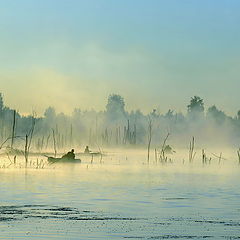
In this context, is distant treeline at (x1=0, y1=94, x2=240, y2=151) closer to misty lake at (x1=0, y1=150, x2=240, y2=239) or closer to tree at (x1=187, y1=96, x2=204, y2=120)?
tree at (x1=187, y1=96, x2=204, y2=120)

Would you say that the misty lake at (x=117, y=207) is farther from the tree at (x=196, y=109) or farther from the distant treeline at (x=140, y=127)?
the tree at (x=196, y=109)

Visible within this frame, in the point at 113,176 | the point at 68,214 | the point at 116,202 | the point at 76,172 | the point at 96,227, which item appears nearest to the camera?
the point at 96,227

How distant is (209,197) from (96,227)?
13.5 metres

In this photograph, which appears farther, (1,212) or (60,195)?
(60,195)

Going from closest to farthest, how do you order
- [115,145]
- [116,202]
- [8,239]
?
[8,239], [116,202], [115,145]

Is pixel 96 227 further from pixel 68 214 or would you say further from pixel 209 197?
pixel 209 197

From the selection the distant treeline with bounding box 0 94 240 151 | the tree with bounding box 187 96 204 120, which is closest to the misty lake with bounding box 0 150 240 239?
the distant treeline with bounding box 0 94 240 151

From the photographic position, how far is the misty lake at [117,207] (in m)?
22.1

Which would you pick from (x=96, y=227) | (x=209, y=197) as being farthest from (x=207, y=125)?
(x=96, y=227)

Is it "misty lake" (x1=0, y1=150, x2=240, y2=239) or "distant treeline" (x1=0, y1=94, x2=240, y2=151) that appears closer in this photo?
"misty lake" (x1=0, y1=150, x2=240, y2=239)

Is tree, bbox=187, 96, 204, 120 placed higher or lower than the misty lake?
higher

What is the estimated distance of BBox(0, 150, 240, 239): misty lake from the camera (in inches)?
869

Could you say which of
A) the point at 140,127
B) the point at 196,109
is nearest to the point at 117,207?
→ the point at 140,127

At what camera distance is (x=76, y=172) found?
56.9 meters
